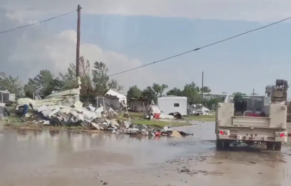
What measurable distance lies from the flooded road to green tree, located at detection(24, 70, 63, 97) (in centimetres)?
3436

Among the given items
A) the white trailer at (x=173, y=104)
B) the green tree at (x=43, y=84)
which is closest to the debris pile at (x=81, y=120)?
the green tree at (x=43, y=84)

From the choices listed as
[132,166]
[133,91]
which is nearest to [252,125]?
[132,166]

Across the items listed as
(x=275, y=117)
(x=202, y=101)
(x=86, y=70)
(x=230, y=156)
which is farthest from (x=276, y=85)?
(x=202, y=101)

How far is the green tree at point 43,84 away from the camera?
51.1 meters

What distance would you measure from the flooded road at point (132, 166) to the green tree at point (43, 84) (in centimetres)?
3436

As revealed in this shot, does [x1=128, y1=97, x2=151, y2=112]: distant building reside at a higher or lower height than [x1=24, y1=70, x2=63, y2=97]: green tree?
lower

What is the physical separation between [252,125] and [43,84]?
41020mm

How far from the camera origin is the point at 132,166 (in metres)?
12.2

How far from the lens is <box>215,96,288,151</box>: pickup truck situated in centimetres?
1708

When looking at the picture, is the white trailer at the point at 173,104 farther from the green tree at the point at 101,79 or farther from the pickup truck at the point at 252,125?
the pickup truck at the point at 252,125

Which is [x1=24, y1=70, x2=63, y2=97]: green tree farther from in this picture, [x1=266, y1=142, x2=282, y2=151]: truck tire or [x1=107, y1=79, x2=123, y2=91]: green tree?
[x1=266, y1=142, x2=282, y2=151]: truck tire

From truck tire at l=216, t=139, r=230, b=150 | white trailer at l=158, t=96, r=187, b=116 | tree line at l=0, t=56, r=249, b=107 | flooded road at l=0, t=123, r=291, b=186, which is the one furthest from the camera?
white trailer at l=158, t=96, r=187, b=116

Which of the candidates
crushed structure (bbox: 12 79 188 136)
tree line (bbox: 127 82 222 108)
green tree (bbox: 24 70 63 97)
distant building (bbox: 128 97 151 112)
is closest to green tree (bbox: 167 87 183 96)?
tree line (bbox: 127 82 222 108)

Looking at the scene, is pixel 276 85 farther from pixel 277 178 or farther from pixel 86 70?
pixel 86 70
